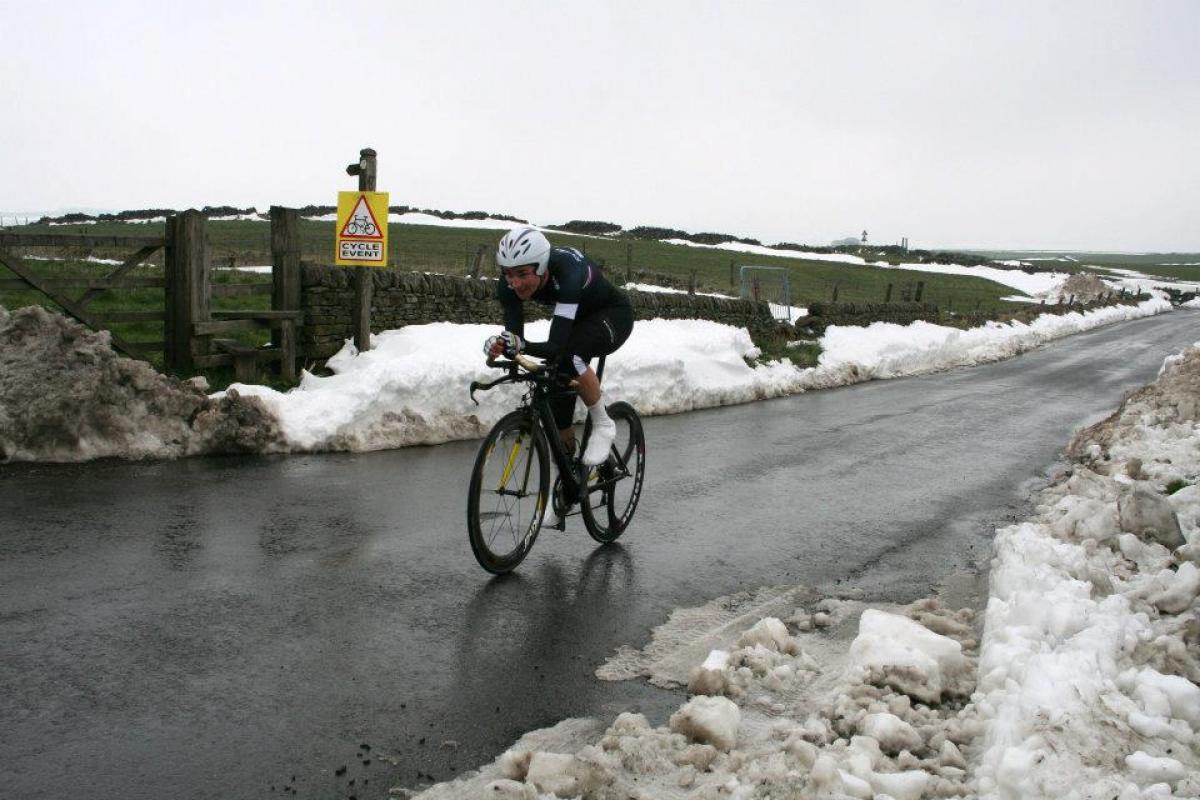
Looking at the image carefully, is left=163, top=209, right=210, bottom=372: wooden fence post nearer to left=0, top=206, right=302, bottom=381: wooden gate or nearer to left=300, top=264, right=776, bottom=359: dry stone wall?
left=0, top=206, right=302, bottom=381: wooden gate

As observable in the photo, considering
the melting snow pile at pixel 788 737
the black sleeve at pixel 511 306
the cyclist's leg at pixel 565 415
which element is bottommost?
the melting snow pile at pixel 788 737

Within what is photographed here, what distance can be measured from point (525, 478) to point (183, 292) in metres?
7.27

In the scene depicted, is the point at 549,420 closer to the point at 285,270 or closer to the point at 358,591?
the point at 358,591

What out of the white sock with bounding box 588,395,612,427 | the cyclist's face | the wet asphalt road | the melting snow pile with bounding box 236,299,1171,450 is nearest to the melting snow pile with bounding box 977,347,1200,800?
the wet asphalt road

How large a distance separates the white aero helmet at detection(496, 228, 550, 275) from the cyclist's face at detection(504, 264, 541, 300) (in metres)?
0.04

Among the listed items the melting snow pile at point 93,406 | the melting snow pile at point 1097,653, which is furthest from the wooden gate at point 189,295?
the melting snow pile at point 1097,653

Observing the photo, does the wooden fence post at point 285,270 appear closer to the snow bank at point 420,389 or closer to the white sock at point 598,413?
the snow bank at point 420,389

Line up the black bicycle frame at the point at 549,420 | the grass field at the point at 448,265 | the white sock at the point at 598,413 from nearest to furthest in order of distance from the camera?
1. the black bicycle frame at the point at 549,420
2. the white sock at the point at 598,413
3. the grass field at the point at 448,265

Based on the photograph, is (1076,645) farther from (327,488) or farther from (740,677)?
(327,488)

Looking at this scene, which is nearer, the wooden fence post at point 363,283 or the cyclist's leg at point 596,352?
the cyclist's leg at point 596,352

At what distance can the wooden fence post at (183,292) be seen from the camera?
1191cm

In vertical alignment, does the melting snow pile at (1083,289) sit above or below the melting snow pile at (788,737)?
above

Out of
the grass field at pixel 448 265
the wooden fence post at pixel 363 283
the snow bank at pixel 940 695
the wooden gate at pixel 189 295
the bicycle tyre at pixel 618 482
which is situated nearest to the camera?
the snow bank at pixel 940 695

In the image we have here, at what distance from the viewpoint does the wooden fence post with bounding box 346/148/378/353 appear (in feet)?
43.6
